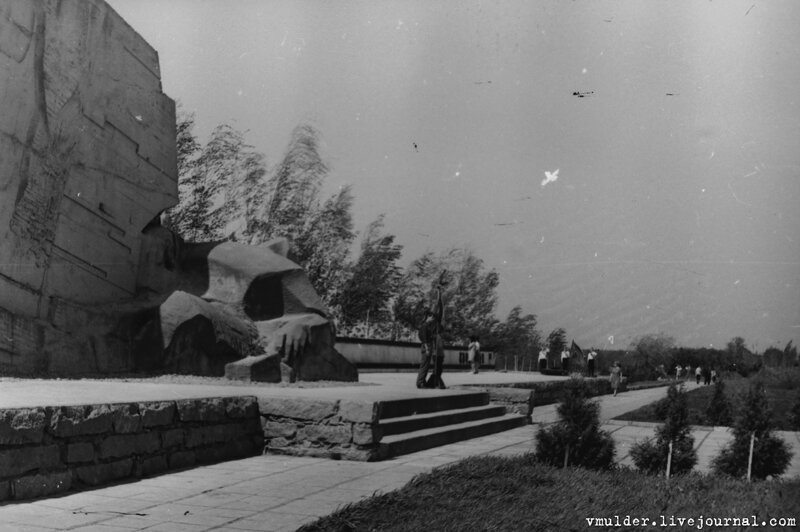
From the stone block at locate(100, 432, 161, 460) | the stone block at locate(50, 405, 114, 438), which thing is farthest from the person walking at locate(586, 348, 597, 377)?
the stone block at locate(50, 405, 114, 438)

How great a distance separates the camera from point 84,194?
10.9 metres

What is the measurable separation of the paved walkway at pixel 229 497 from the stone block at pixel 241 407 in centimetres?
41

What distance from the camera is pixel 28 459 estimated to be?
4895 mm

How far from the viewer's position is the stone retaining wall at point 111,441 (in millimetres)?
4844

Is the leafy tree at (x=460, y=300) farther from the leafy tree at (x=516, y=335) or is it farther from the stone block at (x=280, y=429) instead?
the stone block at (x=280, y=429)

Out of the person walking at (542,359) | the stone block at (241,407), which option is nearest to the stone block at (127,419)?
the stone block at (241,407)

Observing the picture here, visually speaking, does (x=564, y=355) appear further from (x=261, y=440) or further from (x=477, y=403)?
(x=261, y=440)

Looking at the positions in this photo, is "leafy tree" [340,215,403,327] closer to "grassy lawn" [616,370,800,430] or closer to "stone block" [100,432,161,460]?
"grassy lawn" [616,370,800,430]

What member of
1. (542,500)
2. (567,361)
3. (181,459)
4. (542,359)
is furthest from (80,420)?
(542,359)

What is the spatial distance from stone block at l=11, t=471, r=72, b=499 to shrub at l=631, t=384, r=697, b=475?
176 inches

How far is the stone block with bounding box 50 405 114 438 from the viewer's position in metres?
5.12

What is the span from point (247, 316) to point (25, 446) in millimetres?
7722

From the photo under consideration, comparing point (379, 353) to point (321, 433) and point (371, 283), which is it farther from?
point (321, 433)

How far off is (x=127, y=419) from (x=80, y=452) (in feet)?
1.57
